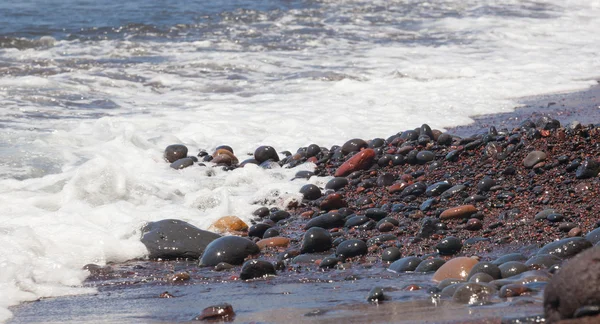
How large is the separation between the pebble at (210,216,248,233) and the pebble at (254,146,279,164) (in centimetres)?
150

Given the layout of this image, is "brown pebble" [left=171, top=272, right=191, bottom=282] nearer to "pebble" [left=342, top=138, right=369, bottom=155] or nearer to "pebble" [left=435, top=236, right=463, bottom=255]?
"pebble" [left=435, top=236, right=463, bottom=255]

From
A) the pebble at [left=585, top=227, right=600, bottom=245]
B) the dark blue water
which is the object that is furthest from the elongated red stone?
the dark blue water

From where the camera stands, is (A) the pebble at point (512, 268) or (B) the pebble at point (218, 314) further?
(A) the pebble at point (512, 268)

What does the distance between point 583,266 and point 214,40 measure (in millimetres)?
13019

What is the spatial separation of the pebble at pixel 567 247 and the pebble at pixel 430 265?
19.0 inches

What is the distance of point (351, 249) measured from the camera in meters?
4.50

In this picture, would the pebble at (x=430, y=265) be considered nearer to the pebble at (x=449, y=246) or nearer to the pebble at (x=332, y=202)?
the pebble at (x=449, y=246)

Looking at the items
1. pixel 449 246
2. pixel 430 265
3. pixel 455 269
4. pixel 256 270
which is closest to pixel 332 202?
pixel 449 246

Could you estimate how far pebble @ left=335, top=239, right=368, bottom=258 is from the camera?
14.7 ft

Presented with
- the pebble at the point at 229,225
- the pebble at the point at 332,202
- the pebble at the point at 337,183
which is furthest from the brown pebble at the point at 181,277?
the pebble at the point at 337,183

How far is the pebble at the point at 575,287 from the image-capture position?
2125 mm

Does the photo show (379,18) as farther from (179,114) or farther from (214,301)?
(214,301)

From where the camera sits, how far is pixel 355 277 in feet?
13.3

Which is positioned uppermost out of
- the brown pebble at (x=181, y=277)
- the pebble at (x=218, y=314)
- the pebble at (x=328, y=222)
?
the pebble at (x=218, y=314)
